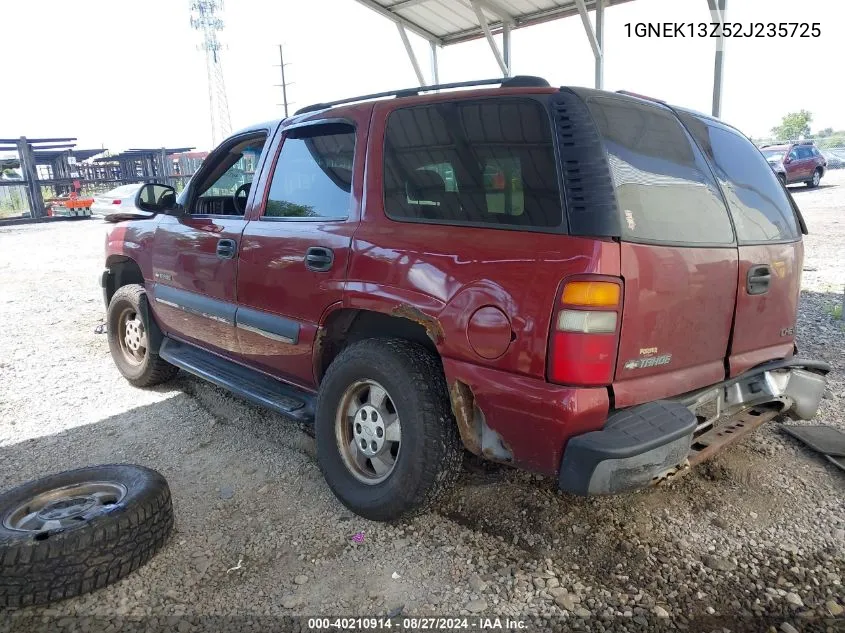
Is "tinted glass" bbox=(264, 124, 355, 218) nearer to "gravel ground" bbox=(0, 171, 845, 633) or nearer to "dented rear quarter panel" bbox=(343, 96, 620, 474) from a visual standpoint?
"dented rear quarter panel" bbox=(343, 96, 620, 474)

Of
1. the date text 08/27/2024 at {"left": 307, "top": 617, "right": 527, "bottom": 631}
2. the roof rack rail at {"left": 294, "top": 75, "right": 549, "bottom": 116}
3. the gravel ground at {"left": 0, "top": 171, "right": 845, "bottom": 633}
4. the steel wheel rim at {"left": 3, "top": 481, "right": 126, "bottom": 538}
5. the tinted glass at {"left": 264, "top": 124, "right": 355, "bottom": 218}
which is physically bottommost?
the gravel ground at {"left": 0, "top": 171, "right": 845, "bottom": 633}

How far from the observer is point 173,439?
3.79 metres

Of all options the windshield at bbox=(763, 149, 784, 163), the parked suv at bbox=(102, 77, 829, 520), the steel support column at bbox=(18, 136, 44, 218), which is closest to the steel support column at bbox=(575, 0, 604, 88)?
the parked suv at bbox=(102, 77, 829, 520)

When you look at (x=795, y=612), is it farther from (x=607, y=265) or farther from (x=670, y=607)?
(x=607, y=265)

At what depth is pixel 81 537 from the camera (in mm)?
2258

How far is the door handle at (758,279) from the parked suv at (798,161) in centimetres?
1939

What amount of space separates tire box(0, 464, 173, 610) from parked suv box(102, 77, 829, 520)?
0.81 metres

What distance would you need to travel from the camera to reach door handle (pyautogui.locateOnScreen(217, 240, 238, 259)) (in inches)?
141

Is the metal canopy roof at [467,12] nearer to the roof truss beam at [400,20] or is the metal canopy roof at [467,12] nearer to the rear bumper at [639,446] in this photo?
the roof truss beam at [400,20]

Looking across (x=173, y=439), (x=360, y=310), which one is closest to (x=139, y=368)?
(x=173, y=439)

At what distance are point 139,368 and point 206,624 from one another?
3.00 meters

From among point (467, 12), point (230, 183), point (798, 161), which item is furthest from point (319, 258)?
point (798, 161)

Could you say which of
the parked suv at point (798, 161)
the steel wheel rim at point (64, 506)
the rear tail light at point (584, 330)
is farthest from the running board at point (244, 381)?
the parked suv at point (798, 161)

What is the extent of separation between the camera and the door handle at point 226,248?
11.8 ft
